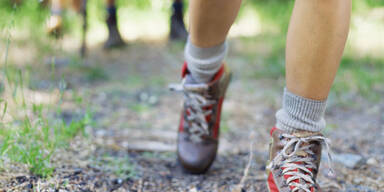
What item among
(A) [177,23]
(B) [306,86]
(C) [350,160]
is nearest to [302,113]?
(B) [306,86]

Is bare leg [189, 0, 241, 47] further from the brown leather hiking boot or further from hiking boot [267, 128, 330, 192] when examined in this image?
hiking boot [267, 128, 330, 192]

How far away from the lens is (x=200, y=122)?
4.83 ft

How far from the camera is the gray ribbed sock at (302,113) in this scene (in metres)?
1.09

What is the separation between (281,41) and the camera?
388 centimetres

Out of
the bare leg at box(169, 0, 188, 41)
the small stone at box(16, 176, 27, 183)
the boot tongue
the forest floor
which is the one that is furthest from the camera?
the bare leg at box(169, 0, 188, 41)

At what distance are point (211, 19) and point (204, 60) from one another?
0.19 meters

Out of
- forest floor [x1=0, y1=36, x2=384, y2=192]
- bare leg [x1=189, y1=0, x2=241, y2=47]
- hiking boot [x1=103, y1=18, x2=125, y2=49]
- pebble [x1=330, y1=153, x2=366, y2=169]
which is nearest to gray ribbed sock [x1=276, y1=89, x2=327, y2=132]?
forest floor [x1=0, y1=36, x2=384, y2=192]

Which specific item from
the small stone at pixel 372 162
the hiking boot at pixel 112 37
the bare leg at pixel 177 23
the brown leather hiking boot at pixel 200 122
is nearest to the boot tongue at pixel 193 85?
the brown leather hiking boot at pixel 200 122

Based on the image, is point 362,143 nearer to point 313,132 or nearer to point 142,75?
point 313,132

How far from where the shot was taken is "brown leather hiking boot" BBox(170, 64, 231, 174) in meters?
1.43

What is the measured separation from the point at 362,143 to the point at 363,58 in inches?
72.6

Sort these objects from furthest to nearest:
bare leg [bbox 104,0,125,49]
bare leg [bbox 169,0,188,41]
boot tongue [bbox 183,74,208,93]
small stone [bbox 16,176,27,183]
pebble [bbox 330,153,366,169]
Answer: bare leg [bbox 169,0,188,41]
bare leg [bbox 104,0,125,49]
pebble [bbox 330,153,366,169]
boot tongue [bbox 183,74,208,93]
small stone [bbox 16,176,27,183]

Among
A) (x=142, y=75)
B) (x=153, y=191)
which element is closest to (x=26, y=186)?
Result: (x=153, y=191)

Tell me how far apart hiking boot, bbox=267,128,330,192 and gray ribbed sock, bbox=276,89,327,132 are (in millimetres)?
22
